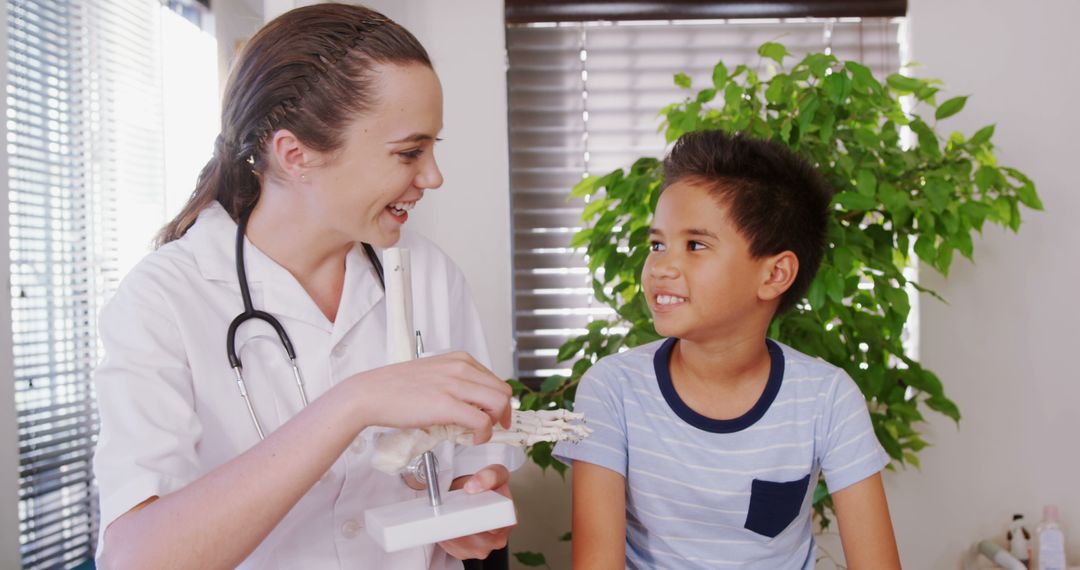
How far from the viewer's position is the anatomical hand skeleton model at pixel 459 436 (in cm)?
88

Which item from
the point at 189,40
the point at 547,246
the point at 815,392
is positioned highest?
the point at 189,40

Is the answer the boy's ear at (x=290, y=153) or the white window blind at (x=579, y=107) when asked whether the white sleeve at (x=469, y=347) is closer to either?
the boy's ear at (x=290, y=153)

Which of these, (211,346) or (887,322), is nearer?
(211,346)

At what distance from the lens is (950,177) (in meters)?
1.83

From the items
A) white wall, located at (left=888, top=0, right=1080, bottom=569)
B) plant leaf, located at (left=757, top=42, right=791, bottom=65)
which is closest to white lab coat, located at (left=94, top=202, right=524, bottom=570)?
plant leaf, located at (left=757, top=42, right=791, bottom=65)

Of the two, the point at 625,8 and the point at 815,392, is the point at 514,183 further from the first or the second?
the point at 815,392

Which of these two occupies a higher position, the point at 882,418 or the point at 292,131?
the point at 292,131

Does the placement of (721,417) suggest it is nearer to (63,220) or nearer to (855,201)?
(855,201)

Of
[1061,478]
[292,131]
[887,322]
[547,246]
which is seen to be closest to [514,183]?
[547,246]

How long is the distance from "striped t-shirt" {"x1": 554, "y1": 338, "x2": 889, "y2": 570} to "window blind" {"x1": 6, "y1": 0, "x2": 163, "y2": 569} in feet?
3.34

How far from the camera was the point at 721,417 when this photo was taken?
4.42 feet

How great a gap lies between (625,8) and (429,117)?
151 cm

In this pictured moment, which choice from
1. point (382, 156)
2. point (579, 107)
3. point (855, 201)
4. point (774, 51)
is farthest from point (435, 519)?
point (579, 107)

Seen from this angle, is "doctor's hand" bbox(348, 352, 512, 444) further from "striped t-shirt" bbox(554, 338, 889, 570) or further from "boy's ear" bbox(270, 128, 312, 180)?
"striped t-shirt" bbox(554, 338, 889, 570)
